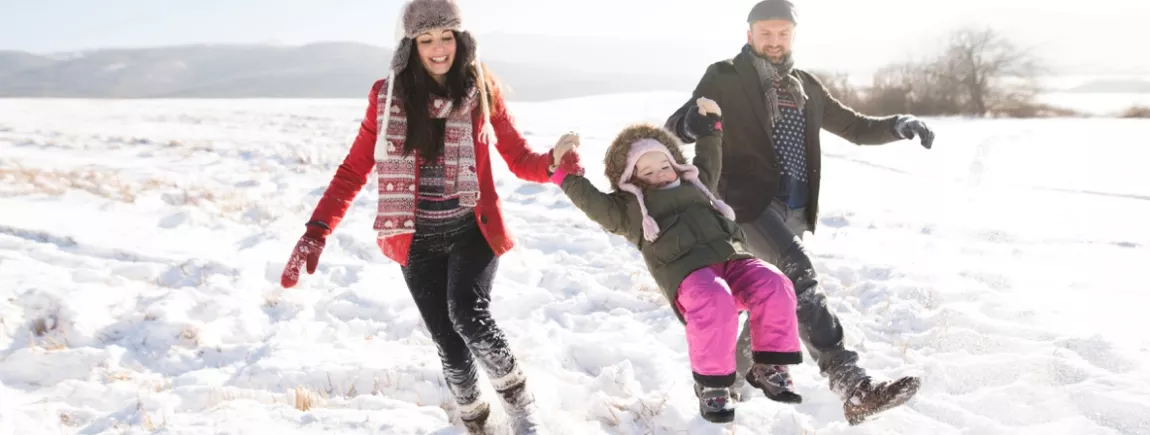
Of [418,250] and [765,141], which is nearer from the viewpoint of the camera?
[418,250]


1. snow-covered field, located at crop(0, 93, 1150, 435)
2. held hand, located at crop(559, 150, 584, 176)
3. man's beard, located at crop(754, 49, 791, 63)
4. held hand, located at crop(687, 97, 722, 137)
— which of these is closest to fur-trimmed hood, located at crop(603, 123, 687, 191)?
held hand, located at crop(687, 97, 722, 137)

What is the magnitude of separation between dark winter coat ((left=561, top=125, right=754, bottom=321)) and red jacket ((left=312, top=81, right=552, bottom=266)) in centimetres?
30

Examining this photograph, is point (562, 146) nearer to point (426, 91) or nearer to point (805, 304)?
point (426, 91)

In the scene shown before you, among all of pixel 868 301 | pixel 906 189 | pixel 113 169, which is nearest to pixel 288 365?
pixel 868 301

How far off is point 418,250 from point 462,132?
54 centimetres

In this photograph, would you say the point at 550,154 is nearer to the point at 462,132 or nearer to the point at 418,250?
the point at 462,132

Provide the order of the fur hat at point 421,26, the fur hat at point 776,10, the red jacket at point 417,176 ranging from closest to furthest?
1. the fur hat at point 421,26
2. the red jacket at point 417,176
3. the fur hat at point 776,10

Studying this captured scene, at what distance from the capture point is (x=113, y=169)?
29.7 feet

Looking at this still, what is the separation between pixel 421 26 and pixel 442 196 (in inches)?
28.0

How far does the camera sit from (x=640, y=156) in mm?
3098

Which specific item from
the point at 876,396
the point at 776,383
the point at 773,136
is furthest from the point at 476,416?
the point at 773,136

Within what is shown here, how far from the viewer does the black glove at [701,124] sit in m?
3.19

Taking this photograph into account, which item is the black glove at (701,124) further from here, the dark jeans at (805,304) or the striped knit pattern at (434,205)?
the striped knit pattern at (434,205)

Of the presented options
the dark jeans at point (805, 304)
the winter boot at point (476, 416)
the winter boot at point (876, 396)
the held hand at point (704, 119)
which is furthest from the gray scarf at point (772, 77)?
the winter boot at point (476, 416)
